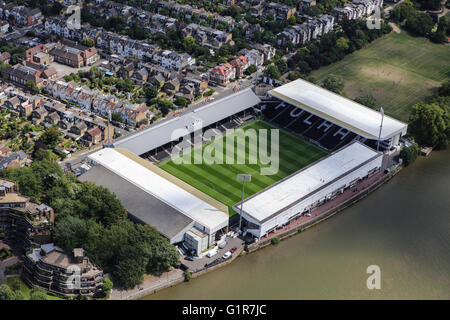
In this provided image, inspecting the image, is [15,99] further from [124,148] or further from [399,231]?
[399,231]

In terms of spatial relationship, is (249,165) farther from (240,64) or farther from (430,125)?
(240,64)

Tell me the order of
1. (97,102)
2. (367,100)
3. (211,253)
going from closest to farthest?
(211,253) < (97,102) < (367,100)

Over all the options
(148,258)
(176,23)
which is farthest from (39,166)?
(176,23)

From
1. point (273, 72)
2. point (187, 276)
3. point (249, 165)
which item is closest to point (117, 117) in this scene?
point (249, 165)

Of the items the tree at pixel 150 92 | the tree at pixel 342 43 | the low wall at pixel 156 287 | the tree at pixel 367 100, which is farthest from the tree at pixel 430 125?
the low wall at pixel 156 287

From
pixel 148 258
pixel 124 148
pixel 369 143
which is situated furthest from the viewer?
pixel 369 143

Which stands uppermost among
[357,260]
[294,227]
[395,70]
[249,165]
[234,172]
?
[395,70]

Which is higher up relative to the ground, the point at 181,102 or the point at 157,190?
the point at 181,102
